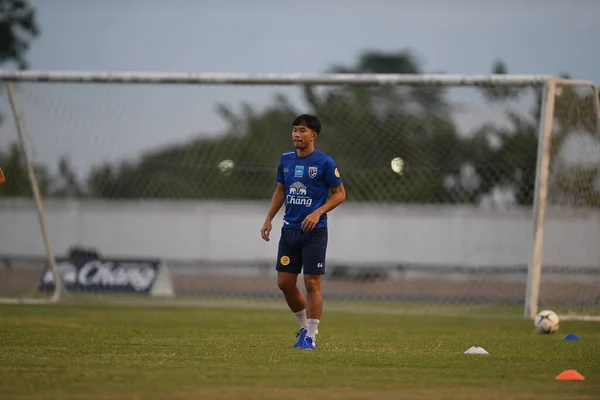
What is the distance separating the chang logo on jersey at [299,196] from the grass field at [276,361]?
140 centimetres

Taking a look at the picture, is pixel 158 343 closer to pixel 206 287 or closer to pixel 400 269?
pixel 206 287

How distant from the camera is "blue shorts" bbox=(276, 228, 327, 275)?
35.0 feet

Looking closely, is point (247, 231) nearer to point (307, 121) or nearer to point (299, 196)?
point (299, 196)

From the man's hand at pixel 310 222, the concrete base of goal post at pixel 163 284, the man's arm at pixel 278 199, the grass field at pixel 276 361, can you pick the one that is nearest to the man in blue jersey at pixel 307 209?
the man's hand at pixel 310 222

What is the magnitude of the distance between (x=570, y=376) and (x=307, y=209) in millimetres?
3495

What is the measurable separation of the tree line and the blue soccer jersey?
823 cm

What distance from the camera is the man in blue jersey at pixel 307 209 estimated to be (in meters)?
10.7

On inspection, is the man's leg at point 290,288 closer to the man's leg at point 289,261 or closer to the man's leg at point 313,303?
the man's leg at point 289,261

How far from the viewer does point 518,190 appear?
2059cm

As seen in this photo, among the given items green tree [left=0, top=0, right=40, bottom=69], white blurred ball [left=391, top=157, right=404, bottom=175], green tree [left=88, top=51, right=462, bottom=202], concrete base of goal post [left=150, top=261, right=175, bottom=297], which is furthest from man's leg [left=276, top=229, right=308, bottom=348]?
green tree [left=0, top=0, right=40, bottom=69]

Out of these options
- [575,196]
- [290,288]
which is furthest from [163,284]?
[290,288]

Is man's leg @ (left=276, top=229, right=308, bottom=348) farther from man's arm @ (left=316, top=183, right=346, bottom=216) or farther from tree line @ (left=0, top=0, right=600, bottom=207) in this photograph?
tree line @ (left=0, top=0, right=600, bottom=207)

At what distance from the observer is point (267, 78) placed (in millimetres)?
18672

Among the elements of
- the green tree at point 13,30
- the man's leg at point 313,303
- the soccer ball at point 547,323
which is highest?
the green tree at point 13,30
